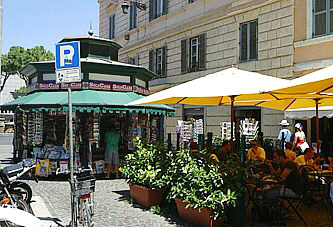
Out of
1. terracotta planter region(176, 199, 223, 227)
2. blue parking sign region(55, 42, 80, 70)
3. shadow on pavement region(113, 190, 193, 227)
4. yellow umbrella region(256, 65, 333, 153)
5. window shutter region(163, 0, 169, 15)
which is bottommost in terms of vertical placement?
shadow on pavement region(113, 190, 193, 227)

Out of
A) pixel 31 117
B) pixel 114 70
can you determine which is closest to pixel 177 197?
pixel 114 70

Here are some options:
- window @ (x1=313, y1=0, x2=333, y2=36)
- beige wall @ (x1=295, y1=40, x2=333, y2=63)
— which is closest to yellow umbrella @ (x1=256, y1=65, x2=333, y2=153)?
beige wall @ (x1=295, y1=40, x2=333, y2=63)

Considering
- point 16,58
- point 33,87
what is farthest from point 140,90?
point 16,58

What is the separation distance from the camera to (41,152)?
456 inches

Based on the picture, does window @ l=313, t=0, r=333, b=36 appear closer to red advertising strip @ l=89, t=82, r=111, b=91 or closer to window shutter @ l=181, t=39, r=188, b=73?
window shutter @ l=181, t=39, r=188, b=73

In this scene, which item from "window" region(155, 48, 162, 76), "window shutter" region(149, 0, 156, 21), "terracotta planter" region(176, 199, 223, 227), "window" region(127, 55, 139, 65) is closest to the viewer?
"terracotta planter" region(176, 199, 223, 227)

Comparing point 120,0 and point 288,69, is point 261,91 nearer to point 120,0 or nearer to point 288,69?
point 288,69

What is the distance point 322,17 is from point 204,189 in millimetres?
9798

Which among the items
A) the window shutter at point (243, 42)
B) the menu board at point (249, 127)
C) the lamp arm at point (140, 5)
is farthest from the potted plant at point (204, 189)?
the lamp arm at point (140, 5)

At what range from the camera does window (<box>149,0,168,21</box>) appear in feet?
70.7

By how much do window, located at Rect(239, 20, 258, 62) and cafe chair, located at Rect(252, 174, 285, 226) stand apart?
32.9 ft

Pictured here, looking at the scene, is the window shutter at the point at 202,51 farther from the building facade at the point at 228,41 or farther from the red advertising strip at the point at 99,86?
the red advertising strip at the point at 99,86

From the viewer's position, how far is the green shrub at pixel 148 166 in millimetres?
7402

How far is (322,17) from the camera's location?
13156 mm
